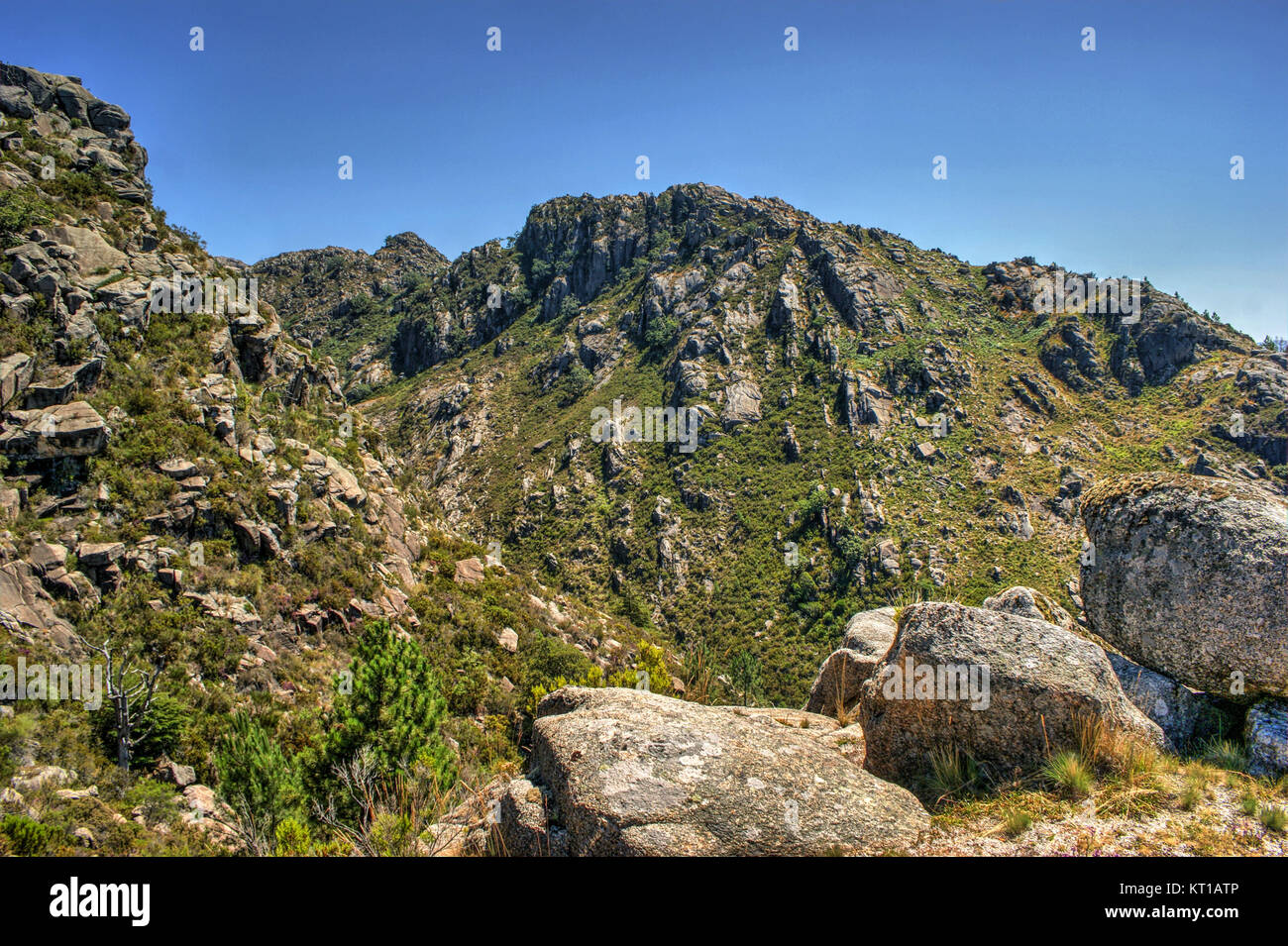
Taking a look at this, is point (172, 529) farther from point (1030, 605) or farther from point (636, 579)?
point (636, 579)

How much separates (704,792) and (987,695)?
3443 mm

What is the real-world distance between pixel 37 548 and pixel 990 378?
8304 cm

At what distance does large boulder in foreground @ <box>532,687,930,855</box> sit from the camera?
15.8ft

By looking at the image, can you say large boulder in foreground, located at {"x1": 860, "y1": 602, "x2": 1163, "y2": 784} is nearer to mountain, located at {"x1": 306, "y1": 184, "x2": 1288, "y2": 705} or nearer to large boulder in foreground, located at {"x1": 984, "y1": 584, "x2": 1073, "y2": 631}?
large boulder in foreground, located at {"x1": 984, "y1": 584, "x2": 1073, "y2": 631}

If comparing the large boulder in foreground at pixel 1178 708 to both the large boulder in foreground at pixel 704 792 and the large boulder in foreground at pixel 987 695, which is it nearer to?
the large boulder in foreground at pixel 987 695

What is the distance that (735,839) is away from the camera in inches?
189

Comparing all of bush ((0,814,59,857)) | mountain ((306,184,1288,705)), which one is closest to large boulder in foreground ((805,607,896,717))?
bush ((0,814,59,857))

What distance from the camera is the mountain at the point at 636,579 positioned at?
5.60m

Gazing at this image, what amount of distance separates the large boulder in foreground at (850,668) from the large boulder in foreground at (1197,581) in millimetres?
3787

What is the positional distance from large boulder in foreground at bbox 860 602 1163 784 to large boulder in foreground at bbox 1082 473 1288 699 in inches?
55.4

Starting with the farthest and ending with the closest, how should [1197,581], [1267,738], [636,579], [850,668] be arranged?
Answer: [636,579] < [850,668] < [1197,581] < [1267,738]

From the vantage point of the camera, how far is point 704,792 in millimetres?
5094

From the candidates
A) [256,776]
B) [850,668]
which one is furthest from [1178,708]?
[256,776]
